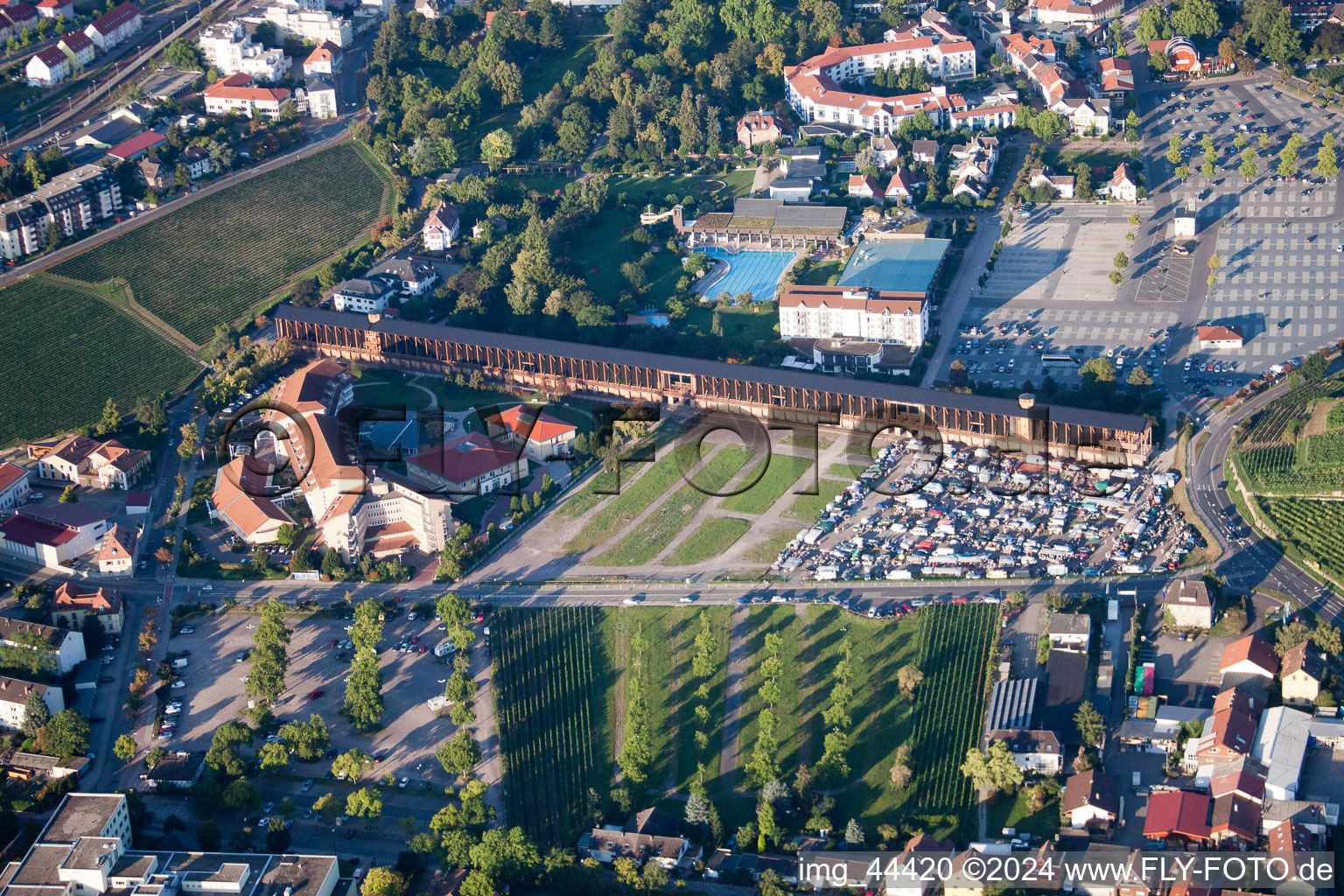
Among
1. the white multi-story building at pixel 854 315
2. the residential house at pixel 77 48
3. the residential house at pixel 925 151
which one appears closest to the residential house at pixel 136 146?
the residential house at pixel 77 48

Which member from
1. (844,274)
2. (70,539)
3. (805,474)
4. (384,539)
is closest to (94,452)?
(70,539)

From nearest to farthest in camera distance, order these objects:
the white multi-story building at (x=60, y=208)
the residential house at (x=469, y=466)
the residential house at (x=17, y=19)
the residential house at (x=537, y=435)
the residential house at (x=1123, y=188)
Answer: the residential house at (x=469, y=466) → the residential house at (x=537, y=435) → the white multi-story building at (x=60, y=208) → the residential house at (x=1123, y=188) → the residential house at (x=17, y=19)

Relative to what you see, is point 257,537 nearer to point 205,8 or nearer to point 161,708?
point 161,708

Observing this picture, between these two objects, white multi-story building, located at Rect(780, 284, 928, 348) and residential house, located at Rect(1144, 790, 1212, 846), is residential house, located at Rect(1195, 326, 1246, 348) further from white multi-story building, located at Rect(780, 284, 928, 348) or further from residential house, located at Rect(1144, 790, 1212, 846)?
residential house, located at Rect(1144, 790, 1212, 846)

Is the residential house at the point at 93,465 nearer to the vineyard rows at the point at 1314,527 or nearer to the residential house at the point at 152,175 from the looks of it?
the residential house at the point at 152,175

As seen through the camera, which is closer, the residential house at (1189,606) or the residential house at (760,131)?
the residential house at (1189,606)

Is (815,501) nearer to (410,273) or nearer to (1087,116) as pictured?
(410,273)

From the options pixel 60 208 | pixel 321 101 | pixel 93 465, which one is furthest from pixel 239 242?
pixel 93 465

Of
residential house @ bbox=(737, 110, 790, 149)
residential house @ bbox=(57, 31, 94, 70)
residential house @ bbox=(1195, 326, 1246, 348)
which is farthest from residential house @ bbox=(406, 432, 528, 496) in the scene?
residential house @ bbox=(57, 31, 94, 70)
